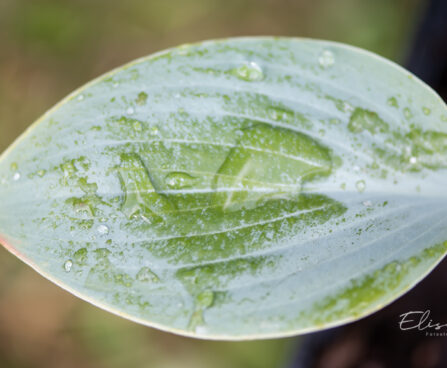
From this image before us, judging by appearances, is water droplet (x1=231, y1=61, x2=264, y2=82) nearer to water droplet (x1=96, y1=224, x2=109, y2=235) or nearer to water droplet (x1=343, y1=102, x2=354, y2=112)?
water droplet (x1=343, y1=102, x2=354, y2=112)

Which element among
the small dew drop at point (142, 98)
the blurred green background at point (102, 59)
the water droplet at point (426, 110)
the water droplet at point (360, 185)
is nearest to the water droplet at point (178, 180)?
the small dew drop at point (142, 98)

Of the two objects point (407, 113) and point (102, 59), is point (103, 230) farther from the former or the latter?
point (102, 59)

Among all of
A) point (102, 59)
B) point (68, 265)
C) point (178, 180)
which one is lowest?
point (68, 265)

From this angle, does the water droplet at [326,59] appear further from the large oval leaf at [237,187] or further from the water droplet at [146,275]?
the water droplet at [146,275]

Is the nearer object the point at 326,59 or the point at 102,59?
the point at 326,59

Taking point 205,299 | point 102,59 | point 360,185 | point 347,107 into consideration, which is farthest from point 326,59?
point 102,59

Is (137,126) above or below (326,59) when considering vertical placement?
below

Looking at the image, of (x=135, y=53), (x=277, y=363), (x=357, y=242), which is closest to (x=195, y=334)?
(x=357, y=242)
